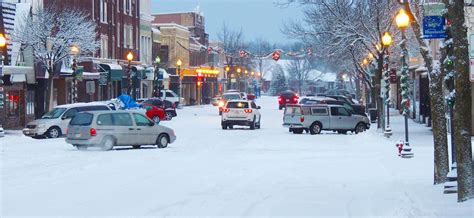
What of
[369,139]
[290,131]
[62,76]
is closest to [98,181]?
[369,139]

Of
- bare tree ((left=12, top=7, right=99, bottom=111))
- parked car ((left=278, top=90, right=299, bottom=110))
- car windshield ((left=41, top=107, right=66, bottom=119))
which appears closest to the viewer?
car windshield ((left=41, top=107, right=66, bottom=119))

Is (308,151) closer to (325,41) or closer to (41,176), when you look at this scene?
(41,176)

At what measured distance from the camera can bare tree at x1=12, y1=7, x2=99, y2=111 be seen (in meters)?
45.7

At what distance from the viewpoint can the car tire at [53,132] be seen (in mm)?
35062

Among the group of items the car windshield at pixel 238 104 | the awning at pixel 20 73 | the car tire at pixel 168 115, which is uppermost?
the awning at pixel 20 73

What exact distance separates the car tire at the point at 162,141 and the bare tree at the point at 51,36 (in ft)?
52.4

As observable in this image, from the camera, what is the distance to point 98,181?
17.7 meters

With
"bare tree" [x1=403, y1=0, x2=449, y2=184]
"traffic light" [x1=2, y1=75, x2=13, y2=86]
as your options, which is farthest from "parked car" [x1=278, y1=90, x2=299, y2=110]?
"bare tree" [x1=403, y1=0, x2=449, y2=184]

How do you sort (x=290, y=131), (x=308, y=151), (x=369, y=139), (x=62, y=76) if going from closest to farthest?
(x=308, y=151) < (x=369, y=139) < (x=290, y=131) < (x=62, y=76)

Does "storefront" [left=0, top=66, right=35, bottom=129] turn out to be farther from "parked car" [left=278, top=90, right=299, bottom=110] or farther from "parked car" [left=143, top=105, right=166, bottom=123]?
"parked car" [left=278, top=90, right=299, bottom=110]

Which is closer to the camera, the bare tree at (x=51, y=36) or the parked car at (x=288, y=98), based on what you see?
the bare tree at (x=51, y=36)

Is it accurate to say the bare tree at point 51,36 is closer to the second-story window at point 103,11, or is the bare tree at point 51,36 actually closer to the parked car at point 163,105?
the parked car at point 163,105

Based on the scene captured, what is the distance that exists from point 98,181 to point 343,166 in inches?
269

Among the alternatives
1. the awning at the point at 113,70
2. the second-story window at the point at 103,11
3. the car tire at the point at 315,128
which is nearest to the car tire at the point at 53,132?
the car tire at the point at 315,128
